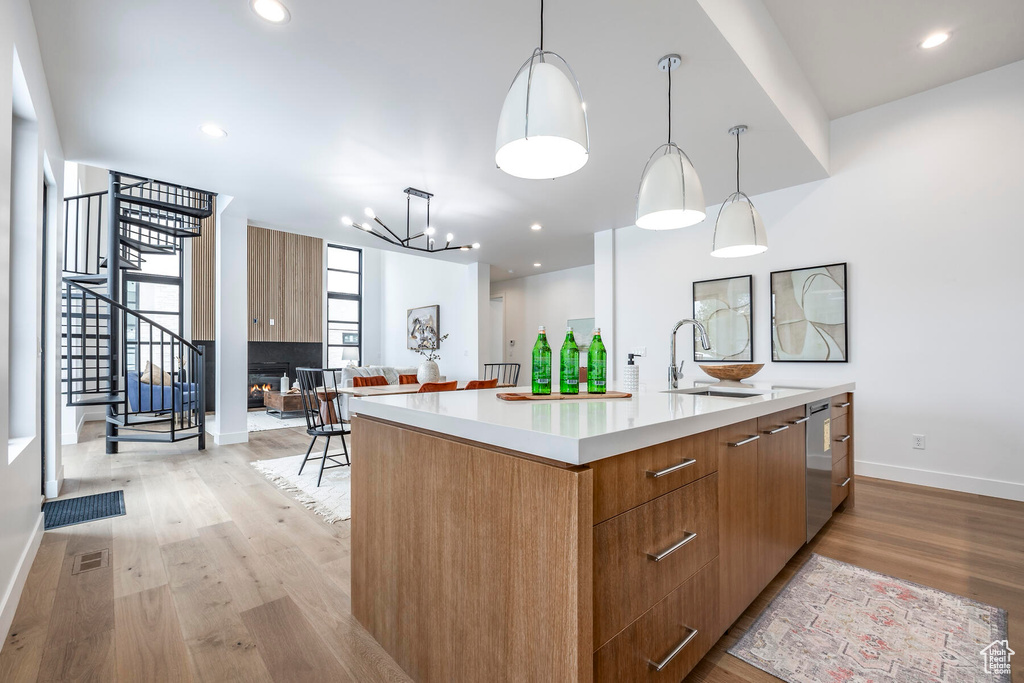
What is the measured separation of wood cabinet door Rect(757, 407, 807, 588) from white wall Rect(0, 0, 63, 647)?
8.96 feet

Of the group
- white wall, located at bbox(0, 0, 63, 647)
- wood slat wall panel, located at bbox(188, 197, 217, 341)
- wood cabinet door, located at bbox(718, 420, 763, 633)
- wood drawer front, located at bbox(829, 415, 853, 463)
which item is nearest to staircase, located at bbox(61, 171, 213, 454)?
white wall, located at bbox(0, 0, 63, 647)

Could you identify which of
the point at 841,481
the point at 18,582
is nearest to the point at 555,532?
the point at 18,582

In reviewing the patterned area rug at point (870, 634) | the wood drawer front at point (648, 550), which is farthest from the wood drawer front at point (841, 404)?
the wood drawer front at point (648, 550)

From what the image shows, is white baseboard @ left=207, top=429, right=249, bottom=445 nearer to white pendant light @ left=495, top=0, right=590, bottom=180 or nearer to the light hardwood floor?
the light hardwood floor

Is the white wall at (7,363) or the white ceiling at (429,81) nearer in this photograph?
the white wall at (7,363)

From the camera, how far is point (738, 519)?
1529 millimetres

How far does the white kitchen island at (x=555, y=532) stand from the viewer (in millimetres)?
943

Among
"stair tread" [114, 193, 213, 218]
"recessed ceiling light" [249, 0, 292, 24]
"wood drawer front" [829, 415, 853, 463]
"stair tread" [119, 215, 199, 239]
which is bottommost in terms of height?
"wood drawer front" [829, 415, 853, 463]

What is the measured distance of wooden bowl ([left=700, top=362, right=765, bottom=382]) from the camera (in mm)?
2670

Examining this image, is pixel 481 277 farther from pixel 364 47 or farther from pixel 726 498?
pixel 726 498

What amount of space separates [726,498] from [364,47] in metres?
2.54

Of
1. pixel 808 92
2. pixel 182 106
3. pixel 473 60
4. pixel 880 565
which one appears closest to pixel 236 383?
pixel 182 106

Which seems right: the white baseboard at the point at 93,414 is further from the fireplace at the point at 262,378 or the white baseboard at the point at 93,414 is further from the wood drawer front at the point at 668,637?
the wood drawer front at the point at 668,637

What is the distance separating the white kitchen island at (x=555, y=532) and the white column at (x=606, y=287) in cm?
374
